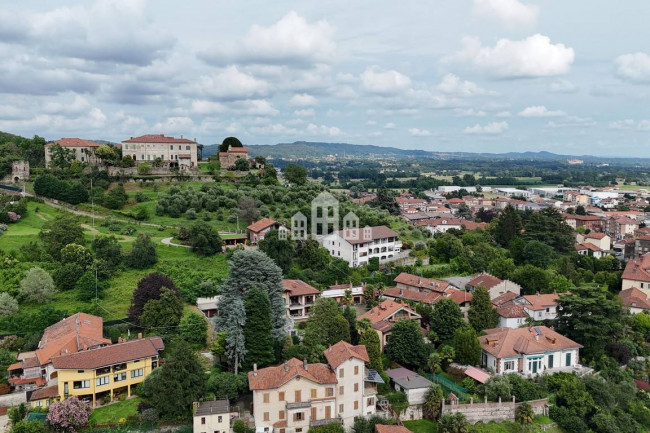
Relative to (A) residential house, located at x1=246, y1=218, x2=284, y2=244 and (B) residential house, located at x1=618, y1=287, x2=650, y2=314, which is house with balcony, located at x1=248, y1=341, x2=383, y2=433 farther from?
(B) residential house, located at x1=618, y1=287, x2=650, y2=314

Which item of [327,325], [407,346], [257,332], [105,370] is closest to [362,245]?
[327,325]

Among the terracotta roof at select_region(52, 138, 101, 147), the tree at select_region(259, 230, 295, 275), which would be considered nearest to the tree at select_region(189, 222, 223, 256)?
Result: the tree at select_region(259, 230, 295, 275)

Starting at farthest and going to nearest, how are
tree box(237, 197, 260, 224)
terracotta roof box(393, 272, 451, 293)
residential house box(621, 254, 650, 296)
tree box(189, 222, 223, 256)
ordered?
1. tree box(237, 197, 260, 224)
2. residential house box(621, 254, 650, 296)
3. tree box(189, 222, 223, 256)
4. terracotta roof box(393, 272, 451, 293)

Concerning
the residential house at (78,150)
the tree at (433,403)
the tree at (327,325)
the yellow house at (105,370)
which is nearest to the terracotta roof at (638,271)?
the tree at (433,403)

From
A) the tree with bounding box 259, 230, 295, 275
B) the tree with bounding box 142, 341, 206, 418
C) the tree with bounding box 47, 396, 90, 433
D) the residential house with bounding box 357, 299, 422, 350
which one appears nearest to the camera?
the tree with bounding box 47, 396, 90, 433

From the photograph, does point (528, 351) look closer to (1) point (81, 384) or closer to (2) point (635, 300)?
(2) point (635, 300)

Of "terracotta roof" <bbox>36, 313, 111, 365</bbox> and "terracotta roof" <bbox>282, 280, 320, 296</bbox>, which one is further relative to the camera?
"terracotta roof" <bbox>282, 280, 320, 296</bbox>
